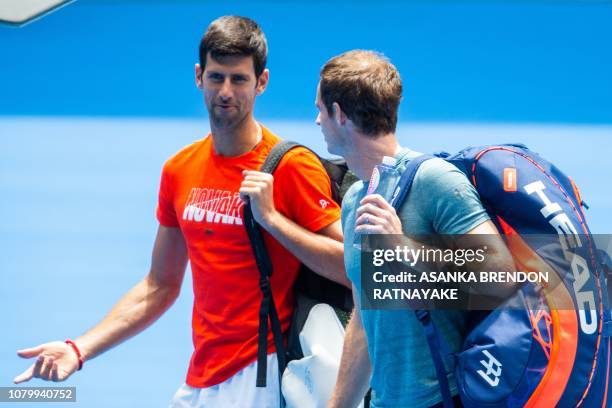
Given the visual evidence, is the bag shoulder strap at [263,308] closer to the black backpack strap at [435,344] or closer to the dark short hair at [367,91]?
the dark short hair at [367,91]

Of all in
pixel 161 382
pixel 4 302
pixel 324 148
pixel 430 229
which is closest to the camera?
pixel 430 229

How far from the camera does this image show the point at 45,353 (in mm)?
3355

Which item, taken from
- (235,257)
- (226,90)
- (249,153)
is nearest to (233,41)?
(226,90)

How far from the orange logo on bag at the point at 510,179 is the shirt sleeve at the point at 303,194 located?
37.9 inches

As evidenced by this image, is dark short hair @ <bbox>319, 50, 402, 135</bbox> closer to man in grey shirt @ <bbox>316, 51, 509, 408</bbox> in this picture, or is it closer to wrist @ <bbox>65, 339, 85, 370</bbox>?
man in grey shirt @ <bbox>316, 51, 509, 408</bbox>

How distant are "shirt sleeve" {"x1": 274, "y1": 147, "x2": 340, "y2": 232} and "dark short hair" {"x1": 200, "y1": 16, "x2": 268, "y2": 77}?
1.14 ft

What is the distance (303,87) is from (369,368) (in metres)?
5.12

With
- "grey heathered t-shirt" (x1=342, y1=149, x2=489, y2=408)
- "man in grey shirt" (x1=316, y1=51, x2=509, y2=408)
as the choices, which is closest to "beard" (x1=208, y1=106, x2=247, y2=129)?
"man in grey shirt" (x1=316, y1=51, x2=509, y2=408)

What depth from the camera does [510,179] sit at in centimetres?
235

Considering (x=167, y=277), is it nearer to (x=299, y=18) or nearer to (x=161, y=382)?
(x=161, y=382)

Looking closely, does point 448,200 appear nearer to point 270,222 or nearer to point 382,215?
point 382,215

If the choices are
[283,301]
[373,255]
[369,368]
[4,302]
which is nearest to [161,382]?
[4,302]

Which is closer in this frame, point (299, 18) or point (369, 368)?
point (369, 368)

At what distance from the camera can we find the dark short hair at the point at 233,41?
3.36m
